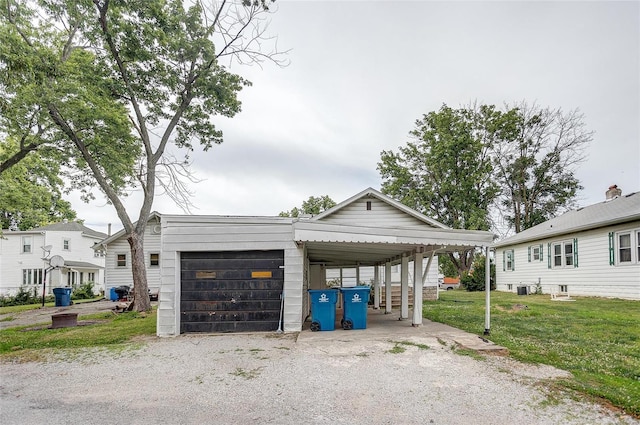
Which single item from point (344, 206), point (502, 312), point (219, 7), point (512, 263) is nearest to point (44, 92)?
point (219, 7)

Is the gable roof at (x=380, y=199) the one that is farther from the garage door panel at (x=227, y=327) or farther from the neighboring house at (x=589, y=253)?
the garage door panel at (x=227, y=327)

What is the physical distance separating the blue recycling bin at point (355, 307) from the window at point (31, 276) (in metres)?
31.1

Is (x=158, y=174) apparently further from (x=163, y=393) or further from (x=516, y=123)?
(x=516, y=123)

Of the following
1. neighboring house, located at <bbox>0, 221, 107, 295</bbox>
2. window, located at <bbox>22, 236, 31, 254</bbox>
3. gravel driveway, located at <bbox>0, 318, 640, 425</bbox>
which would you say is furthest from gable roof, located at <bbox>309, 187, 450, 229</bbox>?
window, located at <bbox>22, 236, 31, 254</bbox>

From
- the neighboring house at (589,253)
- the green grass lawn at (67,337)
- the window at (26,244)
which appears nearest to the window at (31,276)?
the window at (26,244)

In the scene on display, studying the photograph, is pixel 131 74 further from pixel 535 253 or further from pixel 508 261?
pixel 508 261

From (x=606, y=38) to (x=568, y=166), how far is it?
1848cm

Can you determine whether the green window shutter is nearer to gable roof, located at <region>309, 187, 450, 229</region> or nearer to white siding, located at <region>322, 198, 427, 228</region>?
gable roof, located at <region>309, 187, 450, 229</region>

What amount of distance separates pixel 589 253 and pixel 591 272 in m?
0.78

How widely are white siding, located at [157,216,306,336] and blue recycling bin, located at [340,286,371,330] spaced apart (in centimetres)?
102

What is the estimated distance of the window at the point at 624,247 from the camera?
1333 cm

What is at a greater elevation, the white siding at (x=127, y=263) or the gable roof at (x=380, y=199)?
the gable roof at (x=380, y=199)

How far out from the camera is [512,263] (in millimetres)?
22812

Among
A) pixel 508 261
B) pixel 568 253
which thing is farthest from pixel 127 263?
pixel 568 253
